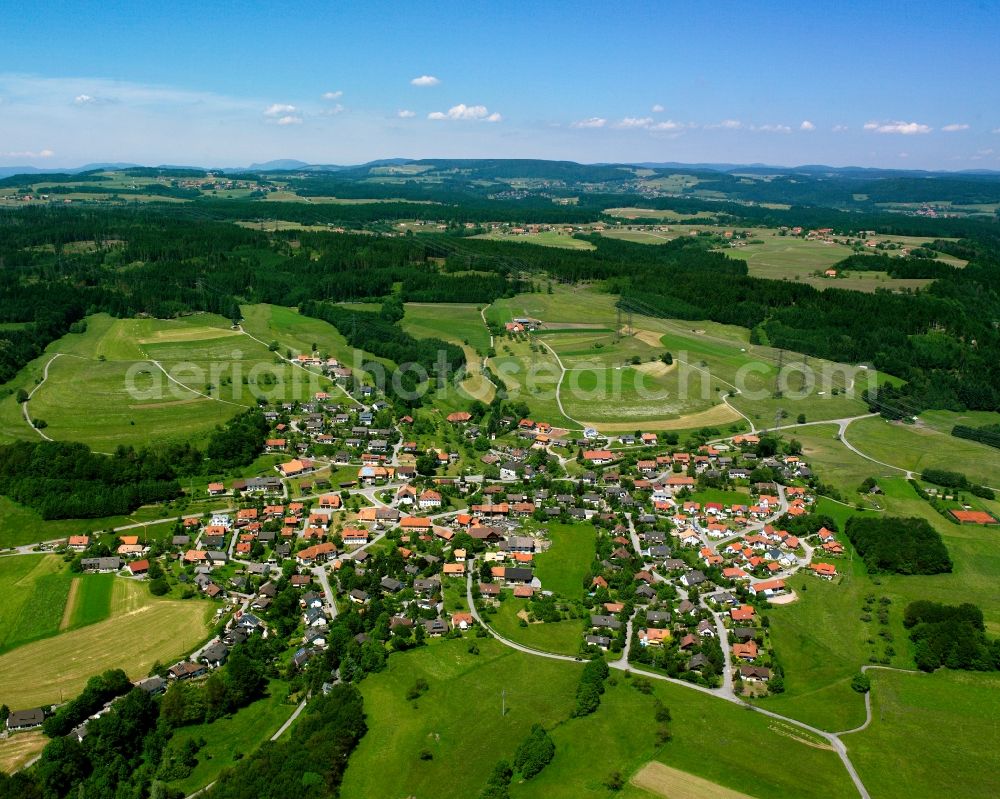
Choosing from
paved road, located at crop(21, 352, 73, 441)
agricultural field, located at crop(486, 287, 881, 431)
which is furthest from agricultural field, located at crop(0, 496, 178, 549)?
agricultural field, located at crop(486, 287, 881, 431)

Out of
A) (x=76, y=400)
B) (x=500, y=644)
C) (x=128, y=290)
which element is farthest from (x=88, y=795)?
(x=128, y=290)

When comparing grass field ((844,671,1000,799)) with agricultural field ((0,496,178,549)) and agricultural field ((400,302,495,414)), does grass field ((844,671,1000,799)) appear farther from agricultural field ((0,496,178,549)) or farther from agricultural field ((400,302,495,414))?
agricultural field ((400,302,495,414))

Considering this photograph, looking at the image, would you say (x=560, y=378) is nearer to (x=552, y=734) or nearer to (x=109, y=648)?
(x=552, y=734)

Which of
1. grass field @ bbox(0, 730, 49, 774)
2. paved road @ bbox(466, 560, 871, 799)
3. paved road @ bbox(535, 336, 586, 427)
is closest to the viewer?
paved road @ bbox(466, 560, 871, 799)

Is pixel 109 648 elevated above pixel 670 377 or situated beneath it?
situated beneath

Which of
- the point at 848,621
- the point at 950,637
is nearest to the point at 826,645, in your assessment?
the point at 848,621
